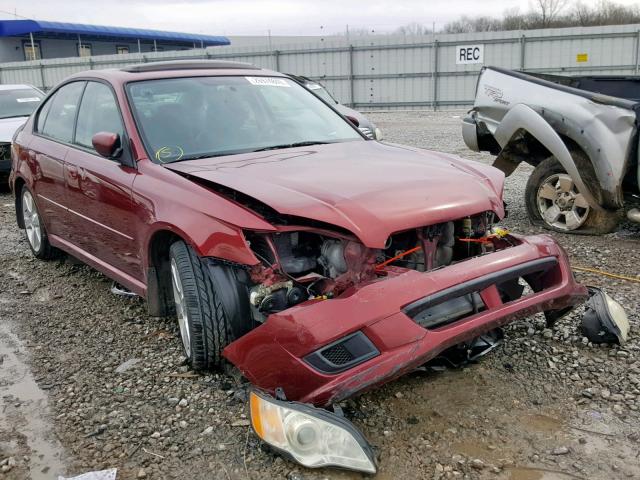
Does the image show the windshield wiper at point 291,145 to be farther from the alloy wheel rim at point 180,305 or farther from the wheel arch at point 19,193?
the wheel arch at point 19,193

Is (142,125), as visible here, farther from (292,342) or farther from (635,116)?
(635,116)

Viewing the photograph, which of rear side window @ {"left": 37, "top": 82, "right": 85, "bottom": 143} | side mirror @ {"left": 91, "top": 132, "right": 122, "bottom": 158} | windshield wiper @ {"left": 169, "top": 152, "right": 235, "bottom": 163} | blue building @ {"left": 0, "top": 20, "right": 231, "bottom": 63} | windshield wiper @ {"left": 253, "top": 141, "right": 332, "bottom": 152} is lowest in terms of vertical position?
windshield wiper @ {"left": 169, "top": 152, "right": 235, "bottom": 163}

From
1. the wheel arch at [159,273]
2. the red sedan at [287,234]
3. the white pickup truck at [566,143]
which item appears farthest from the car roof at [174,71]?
the white pickup truck at [566,143]

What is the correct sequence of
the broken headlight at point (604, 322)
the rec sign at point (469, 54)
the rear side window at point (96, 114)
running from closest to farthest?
the broken headlight at point (604, 322) → the rear side window at point (96, 114) → the rec sign at point (469, 54)

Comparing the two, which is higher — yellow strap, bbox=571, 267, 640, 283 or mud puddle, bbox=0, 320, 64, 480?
yellow strap, bbox=571, 267, 640, 283

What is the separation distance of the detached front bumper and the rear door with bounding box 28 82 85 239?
2.56 m

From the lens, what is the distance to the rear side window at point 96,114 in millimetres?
4125

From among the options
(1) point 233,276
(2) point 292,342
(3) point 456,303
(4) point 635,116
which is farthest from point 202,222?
(4) point 635,116

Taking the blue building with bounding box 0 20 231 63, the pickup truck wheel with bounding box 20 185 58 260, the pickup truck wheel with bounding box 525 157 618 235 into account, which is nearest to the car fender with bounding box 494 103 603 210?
the pickup truck wheel with bounding box 525 157 618 235

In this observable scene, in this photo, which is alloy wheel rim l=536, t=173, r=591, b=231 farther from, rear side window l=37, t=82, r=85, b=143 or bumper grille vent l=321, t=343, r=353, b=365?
rear side window l=37, t=82, r=85, b=143

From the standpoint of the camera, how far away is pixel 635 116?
5.25 meters

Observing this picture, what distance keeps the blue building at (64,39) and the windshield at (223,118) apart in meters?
34.2

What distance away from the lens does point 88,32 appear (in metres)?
38.0

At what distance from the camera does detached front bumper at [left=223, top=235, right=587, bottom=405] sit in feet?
8.61
